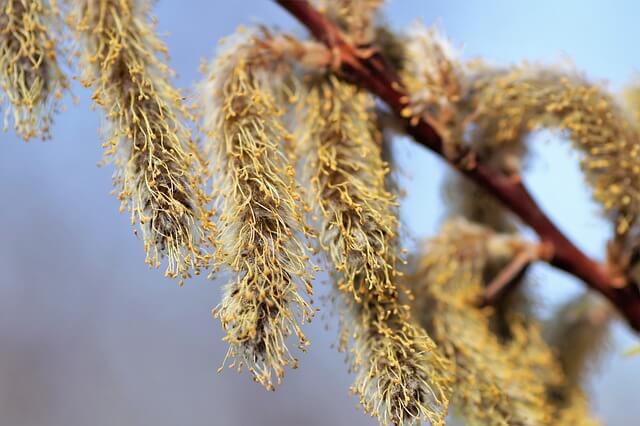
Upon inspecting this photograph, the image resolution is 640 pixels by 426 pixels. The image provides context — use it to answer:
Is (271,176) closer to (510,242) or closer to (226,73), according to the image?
(226,73)

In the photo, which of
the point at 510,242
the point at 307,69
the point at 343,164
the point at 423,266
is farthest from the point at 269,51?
the point at 510,242

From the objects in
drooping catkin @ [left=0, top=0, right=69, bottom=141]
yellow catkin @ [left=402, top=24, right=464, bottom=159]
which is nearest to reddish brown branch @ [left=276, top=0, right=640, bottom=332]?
yellow catkin @ [left=402, top=24, right=464, bottom=159]

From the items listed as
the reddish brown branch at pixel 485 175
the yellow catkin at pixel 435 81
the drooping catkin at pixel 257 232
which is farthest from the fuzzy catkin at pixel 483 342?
the drooping catkin at pixel 257 232

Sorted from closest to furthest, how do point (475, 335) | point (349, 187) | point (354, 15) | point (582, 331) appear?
point (349, 187) < point (354, 15) < point (475, 335) < point (582, 331)

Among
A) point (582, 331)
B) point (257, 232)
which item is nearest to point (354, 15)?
point (257, 232)

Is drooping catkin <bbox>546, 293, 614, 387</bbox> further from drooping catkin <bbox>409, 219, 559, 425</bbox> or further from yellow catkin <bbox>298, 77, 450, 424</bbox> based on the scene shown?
yellow catkin <bbox>298, 77, 450, 424</bbox>

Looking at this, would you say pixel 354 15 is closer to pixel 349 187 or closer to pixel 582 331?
pixel 349 187
